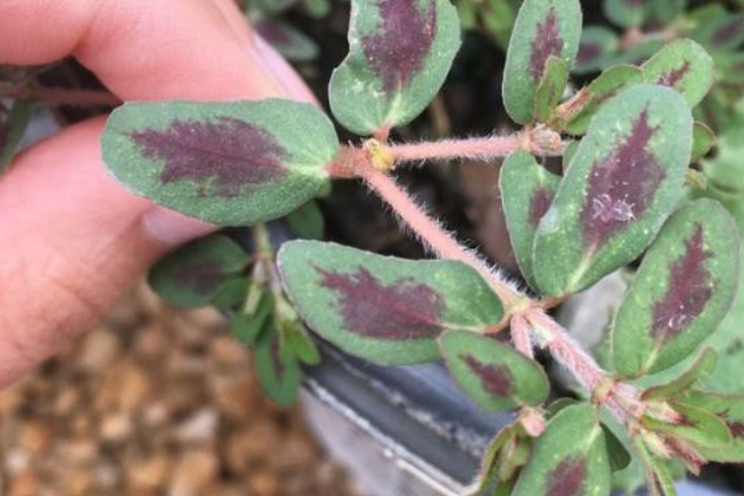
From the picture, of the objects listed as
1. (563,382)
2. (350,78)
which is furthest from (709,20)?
(350,78)

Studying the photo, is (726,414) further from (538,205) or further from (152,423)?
(152,423)

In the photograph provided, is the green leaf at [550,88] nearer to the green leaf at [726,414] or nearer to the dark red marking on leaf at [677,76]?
the dark red marking on leaf at [677,76]

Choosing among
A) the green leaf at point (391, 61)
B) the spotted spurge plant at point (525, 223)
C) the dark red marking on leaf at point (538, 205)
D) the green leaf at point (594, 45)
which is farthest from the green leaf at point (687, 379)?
the green leaf at point (594, 45)

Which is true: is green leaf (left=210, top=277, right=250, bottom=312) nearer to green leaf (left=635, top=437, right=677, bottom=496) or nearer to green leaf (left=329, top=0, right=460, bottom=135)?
green leaf (left=329, top=0, right=460, bottom=135)

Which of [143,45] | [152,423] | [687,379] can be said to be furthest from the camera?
[152,423]

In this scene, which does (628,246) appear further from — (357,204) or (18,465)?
(18,465)

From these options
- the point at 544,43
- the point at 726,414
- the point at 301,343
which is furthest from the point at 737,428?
the point at 301,343
